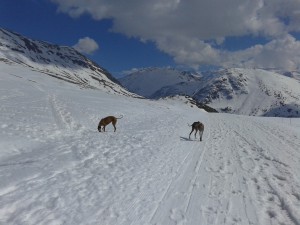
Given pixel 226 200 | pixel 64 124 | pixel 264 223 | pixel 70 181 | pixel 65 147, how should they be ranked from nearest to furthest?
pixel 264 223
pixel 226 200
pixel 70 181
pixel 65 147
pixel 64 124

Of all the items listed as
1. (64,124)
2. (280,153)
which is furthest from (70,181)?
(64,124)

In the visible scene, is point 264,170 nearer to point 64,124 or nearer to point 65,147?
point 65,147

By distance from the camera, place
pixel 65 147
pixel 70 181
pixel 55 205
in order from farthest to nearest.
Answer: pixel 65 147
pixel 70 181
pixel 55 205

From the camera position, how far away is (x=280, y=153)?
17.8 metres

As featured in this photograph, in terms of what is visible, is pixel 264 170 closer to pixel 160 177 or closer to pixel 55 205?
pixel 160 177

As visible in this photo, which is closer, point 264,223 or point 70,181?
point 264,223

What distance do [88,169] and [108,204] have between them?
3.74 meters

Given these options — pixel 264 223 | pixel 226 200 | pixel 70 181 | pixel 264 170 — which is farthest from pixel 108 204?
pixel 264 170

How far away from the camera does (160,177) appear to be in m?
12.2

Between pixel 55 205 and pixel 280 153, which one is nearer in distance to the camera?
pixel 55 205

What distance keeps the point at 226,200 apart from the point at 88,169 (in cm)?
527

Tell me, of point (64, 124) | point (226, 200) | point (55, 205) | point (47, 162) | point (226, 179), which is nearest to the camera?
point (55, 205)

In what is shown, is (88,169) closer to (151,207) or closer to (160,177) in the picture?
(160,177)

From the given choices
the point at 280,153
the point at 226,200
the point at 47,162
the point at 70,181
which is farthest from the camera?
the point at 280,153
